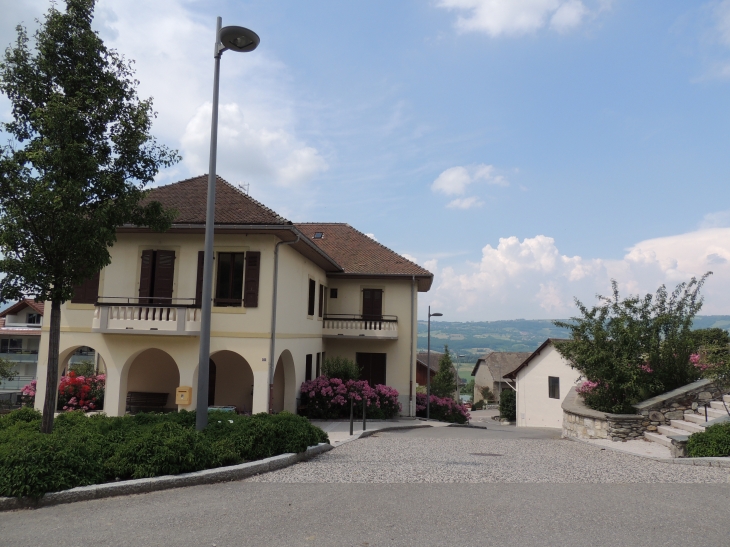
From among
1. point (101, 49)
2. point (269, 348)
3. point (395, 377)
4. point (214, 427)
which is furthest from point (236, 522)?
point (395, 377)

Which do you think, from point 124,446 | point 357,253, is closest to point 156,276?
point 124,446

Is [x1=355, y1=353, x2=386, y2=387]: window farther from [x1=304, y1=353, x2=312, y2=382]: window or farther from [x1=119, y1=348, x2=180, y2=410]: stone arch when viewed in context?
[x1=119, y1=348, x2=180, y2=410]: stone arch

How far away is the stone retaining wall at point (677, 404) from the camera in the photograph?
41.8ft

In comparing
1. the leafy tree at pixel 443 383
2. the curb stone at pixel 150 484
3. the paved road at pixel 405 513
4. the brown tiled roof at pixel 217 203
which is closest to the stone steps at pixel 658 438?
the paved road at pixel 405 513

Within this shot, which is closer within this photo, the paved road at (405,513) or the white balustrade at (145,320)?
the paved road at (405,513)

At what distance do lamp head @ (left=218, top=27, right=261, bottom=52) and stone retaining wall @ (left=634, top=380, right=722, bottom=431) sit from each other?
1141 centimetres

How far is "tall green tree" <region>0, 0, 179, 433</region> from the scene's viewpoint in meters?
8.67

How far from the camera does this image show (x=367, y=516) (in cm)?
596

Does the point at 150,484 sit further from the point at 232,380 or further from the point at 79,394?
the point at 79,394

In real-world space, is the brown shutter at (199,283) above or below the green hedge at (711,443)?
above

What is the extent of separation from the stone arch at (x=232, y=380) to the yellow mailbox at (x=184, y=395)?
374cm

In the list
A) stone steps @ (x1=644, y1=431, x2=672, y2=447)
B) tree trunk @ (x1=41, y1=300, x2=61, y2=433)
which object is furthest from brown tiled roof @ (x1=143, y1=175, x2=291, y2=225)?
stone steps @ (x1=644, y1=431, x2=672, y2=447)

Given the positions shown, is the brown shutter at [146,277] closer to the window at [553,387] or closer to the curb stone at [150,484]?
the curb stone at [150,484]

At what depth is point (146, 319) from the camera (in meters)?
15.4
